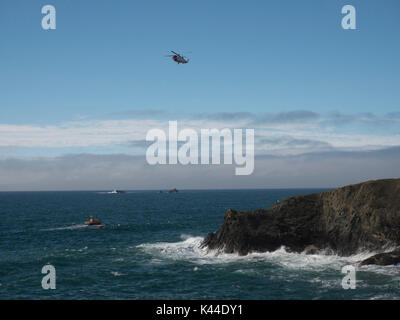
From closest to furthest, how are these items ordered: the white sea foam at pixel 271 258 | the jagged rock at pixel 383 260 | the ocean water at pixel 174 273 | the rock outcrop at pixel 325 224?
the ocean water at pixel 174 273 < the jagged rock at pixel 383 260 < the white sea foam at pixel 271 258 < the rock outcrop at pixel 325 224

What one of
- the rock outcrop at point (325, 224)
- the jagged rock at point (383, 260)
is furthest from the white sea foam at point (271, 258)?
the rock outcrop at point (325, 224)

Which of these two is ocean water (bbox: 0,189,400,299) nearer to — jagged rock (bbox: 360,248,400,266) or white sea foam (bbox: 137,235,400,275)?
white sea foam (bbox: 137,235,400,275)

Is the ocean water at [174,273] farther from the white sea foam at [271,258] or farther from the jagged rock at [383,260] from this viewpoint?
the jagged rock at [383,260]

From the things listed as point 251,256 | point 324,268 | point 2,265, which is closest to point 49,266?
point 2,265

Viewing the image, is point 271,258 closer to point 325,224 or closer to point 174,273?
point 325,224

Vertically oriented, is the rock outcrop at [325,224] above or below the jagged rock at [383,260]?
above
